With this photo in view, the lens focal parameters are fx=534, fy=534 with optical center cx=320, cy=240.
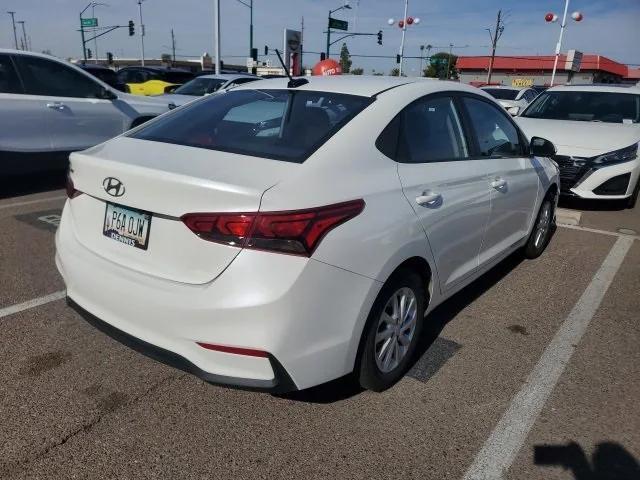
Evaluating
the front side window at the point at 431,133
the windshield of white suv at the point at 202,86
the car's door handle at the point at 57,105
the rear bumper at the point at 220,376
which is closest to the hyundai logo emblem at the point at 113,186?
the rear bumper at the point at 220,376

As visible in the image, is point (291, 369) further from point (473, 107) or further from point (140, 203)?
point (473, 107)

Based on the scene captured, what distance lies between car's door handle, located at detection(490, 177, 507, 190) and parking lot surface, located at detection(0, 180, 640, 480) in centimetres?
94

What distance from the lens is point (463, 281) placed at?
3.47m

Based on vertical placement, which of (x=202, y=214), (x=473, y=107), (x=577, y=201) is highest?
(x=473, y=107)

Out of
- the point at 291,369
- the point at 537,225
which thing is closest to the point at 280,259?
the point at 291,369

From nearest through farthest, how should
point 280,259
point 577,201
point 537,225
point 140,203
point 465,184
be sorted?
1. point 280,259
2. point 140,203
3. point 465,184
4. point 537,225
5. point 577,201

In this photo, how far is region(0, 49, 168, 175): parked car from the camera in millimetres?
6363

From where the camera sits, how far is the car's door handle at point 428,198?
2737 mm

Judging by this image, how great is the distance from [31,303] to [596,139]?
6.75 m

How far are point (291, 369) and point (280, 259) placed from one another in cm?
47

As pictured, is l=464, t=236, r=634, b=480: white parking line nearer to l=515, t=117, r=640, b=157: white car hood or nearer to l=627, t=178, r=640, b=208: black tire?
l=515, t=117, r=640, b=157: white car hood

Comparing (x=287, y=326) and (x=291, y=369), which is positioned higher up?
(x=287, y=326)

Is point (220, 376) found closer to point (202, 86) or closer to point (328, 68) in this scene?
point (328, 68)

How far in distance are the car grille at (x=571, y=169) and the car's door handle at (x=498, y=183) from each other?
3.64 meters
